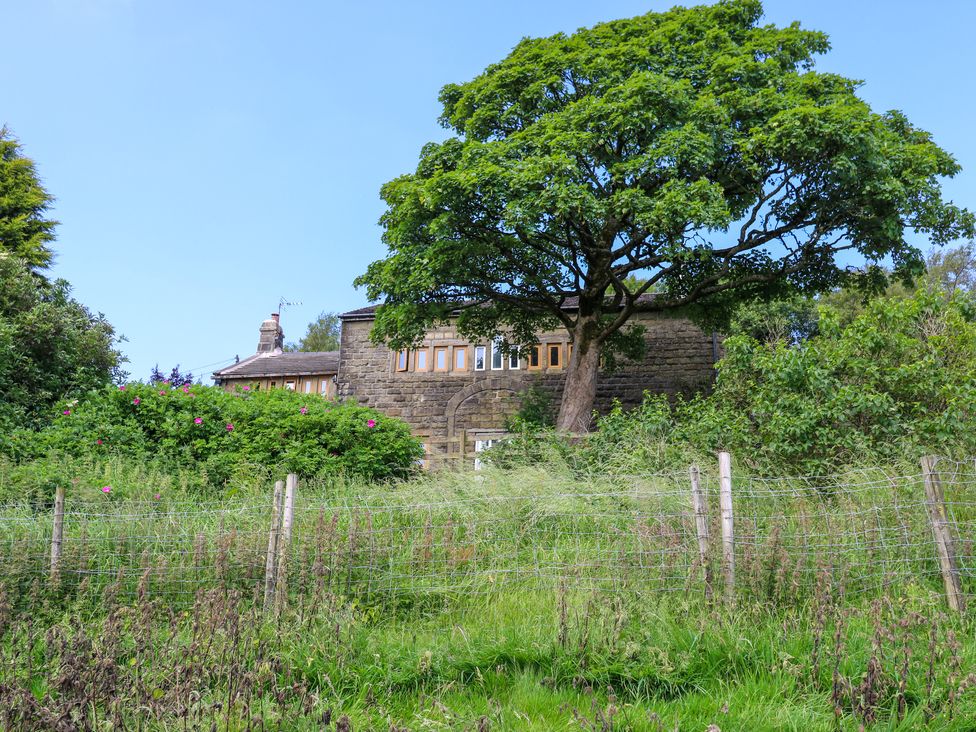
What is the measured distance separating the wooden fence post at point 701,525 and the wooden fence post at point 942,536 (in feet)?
5.82

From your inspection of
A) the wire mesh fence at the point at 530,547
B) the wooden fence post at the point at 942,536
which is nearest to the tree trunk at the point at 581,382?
the wire mesh fence at the point at 530,547

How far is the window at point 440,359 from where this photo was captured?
2120 centimetres

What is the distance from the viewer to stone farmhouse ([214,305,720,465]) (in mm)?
19891

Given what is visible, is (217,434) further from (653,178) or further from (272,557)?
(653,178)

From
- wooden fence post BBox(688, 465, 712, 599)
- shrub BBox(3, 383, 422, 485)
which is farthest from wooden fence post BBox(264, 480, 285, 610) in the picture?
shrub BBox(3, 383, 422, 485)

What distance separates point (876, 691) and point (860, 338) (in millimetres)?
7917

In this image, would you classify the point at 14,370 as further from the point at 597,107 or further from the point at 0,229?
the point at 597,107

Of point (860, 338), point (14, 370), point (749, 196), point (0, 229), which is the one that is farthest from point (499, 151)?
point (0, 229)

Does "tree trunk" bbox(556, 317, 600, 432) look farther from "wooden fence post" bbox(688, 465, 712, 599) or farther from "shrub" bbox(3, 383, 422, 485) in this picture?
"wooden fence post" bbox(688, 465, 712, 599)

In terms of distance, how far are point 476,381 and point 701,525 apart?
581 inches

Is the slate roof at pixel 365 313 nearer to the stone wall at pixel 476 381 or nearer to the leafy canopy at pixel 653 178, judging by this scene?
the stone wall at pixel 476 381

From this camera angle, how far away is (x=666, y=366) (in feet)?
65.5

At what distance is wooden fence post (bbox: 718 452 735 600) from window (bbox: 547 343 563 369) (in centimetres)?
1415

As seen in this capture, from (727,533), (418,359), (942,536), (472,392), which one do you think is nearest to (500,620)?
(727,533)
